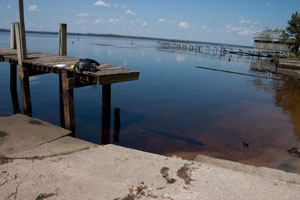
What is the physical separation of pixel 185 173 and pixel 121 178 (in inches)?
54.5

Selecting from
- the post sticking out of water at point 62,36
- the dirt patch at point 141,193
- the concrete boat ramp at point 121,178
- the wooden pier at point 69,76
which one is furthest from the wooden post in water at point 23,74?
the dirt patch at point 141,193

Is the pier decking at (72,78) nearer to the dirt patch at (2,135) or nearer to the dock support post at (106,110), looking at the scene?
the dock support post at (106,110)

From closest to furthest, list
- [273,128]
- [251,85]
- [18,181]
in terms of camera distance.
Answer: [18,181] → [273,128] → [251,85]

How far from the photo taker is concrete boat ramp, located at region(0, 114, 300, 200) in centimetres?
420

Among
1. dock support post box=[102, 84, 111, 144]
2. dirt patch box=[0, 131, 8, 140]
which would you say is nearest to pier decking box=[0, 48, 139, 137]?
dock support post box=[102, 84, 111, 144]

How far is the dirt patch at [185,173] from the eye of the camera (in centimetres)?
468

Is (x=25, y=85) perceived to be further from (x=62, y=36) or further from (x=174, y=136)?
(x=174, y=136)

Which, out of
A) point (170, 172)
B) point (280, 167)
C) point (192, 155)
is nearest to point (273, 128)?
point (280, 167)

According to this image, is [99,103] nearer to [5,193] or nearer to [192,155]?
[192,155]

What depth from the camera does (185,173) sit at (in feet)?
16.3

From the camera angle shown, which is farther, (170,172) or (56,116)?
(56,116)

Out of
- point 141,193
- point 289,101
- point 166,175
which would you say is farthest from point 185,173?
point 289,101

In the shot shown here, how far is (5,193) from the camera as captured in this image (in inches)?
160

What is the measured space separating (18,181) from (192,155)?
5.87 metres
